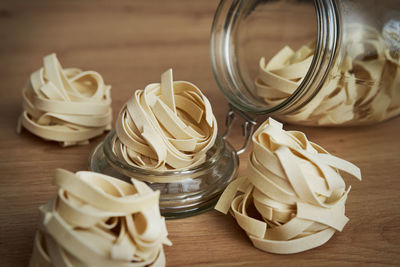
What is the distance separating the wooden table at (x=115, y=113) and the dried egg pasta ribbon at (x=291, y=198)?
0.04 meters

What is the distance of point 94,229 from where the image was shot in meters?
0.84

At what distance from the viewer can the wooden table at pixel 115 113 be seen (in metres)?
0.98

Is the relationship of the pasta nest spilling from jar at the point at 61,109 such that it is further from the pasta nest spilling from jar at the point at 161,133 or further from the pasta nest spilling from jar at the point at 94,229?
the pasta nest spilling from jar at the point at 94,229

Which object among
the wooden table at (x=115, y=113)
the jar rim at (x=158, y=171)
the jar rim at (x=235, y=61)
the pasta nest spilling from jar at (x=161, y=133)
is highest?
the jar rim at (x=235, y=61)

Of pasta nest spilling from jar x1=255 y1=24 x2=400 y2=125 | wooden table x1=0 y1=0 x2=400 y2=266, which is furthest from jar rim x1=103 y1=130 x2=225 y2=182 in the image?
pasta nest spilling from jar x1=255 y1=24 x2=400 y2=125

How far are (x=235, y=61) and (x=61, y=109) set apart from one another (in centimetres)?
53

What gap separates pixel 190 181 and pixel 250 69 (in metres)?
0.53

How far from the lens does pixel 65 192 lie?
88cm

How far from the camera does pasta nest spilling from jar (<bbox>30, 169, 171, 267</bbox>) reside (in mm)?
813

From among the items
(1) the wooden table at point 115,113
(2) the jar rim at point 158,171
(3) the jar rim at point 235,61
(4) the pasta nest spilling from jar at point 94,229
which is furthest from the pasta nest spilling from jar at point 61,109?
(4) the pasta nest spilling from jar at point 94,229

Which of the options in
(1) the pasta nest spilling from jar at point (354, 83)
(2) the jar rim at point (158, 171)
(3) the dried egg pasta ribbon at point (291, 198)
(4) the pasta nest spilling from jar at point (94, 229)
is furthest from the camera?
(1) the pasta nest spilling from jar at point (354, 83)

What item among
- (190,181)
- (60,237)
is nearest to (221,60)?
(190,181)

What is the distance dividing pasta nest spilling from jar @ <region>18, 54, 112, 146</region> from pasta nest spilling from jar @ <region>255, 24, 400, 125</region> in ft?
1.53

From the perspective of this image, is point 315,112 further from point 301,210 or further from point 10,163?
point 10,163
